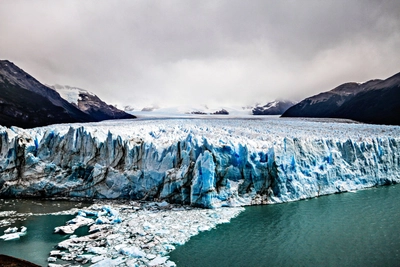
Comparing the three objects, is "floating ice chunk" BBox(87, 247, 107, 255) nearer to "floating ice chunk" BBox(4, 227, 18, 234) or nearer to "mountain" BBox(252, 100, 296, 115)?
"floating ice chunk" BBox(4, 227, 18, 234)

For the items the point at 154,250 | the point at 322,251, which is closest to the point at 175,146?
the point at 154,250

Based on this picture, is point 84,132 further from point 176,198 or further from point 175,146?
point 176,198

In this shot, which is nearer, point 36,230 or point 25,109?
point 36,230

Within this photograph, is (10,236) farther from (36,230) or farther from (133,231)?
(133,231)

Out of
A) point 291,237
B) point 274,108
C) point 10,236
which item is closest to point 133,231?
point 10,236

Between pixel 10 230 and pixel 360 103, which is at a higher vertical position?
pixel 360 103

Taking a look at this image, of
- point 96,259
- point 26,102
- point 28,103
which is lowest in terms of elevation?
point 96,259
